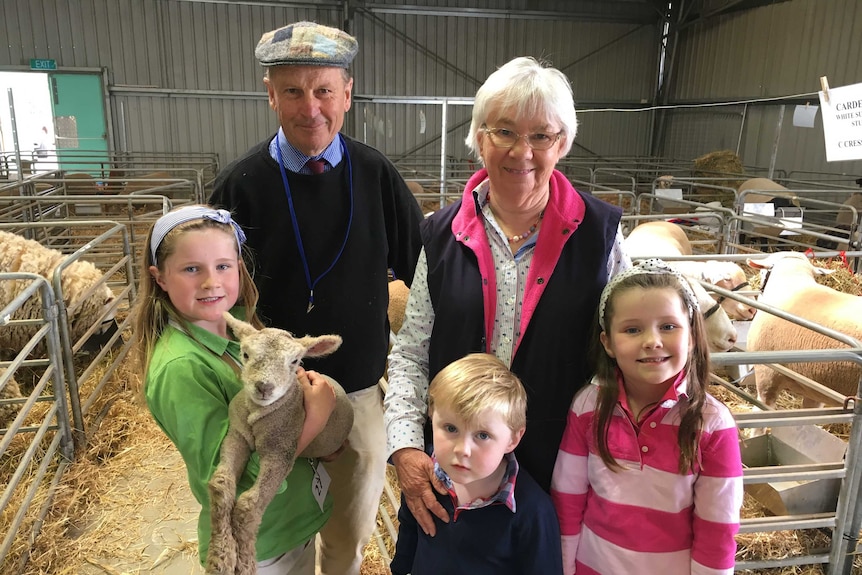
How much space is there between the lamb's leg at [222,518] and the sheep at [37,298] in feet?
11.7

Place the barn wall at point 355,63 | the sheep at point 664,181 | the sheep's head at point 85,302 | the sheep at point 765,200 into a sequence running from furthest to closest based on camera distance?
the barn wall at point 355,63, the sheep at point 664,181, the sheep at point 765,200, the sheep's head at point 85,302

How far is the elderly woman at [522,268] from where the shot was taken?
4.81 feet

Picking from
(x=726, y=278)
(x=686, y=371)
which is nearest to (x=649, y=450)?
(x=686, y=371)

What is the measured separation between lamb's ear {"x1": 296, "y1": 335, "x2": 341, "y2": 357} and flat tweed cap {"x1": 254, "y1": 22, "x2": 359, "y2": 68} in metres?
0.89

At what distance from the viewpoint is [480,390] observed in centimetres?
136

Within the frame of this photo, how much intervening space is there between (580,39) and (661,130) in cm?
337

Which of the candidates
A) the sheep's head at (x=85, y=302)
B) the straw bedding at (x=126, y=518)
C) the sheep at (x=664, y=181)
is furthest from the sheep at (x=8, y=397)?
the sheep at (x=664, y=181)

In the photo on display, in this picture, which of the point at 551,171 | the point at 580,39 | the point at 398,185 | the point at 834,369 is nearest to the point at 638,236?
the point at 834,369

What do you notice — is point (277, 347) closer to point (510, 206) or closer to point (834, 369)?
point (510, 206)

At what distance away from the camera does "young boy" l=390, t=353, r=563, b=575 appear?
1.38 meters

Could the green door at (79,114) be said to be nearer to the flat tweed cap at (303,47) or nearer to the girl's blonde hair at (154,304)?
the flat tweed cap at (303,47)

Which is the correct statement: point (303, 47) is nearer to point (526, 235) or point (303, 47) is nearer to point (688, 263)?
point (526, 235)

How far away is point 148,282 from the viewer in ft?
5.49

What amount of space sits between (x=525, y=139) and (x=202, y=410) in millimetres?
1051
